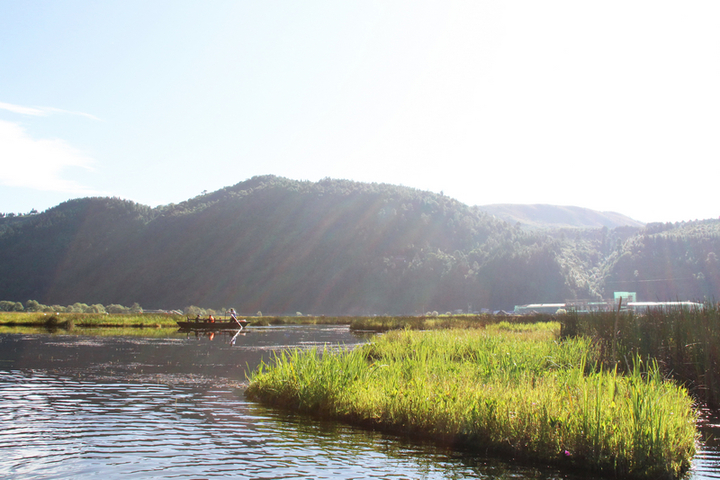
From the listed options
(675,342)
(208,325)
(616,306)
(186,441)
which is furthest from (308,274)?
(186,441)

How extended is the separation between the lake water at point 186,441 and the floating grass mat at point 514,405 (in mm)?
544

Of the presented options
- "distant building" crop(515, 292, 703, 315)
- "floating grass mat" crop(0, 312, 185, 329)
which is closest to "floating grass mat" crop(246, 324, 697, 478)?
"distant building" crop(515, 292, 703, 315)

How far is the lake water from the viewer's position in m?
10.3

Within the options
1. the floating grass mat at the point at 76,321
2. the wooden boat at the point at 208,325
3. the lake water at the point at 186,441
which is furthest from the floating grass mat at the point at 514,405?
the floating grass mat at the point at 76,321

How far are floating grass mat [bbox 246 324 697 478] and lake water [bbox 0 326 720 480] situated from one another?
0.54m

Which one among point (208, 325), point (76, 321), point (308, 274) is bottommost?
point (208, 325)

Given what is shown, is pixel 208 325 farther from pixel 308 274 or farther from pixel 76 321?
pixel 308 274

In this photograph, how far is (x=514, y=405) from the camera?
1219 centimetres

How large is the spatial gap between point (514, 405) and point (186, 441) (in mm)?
7230

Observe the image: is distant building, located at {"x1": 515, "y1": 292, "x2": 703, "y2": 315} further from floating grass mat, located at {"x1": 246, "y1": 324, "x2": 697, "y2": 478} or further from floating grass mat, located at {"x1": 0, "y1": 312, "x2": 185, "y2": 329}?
floating grass mat, located at {"x1": 0, "y1": 312, "x2": 185, "y2": 329}

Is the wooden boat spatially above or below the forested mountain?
below

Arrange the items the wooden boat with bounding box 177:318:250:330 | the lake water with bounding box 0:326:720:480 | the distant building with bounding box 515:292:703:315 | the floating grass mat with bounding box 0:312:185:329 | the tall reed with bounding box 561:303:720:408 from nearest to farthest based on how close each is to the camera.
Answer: the lake water with bounding box 0:326:720:480, the tall reed with bounding box 561:303:720:408, the distant building with bounding box 515:292:703:315, the floating grass mat with bounding box 0:312:185:329, the wooden boat with bounding box 177:318:250:330

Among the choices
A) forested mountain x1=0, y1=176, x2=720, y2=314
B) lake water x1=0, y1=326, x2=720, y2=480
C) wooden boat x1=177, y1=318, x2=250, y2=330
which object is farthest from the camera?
forested mountain x1=0, y1=176, x2=720, y2=314

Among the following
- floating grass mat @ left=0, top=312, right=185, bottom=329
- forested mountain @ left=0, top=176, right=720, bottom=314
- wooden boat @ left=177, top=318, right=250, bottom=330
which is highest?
forested mountain @ left=0, top=176, right=720, bottom=314
